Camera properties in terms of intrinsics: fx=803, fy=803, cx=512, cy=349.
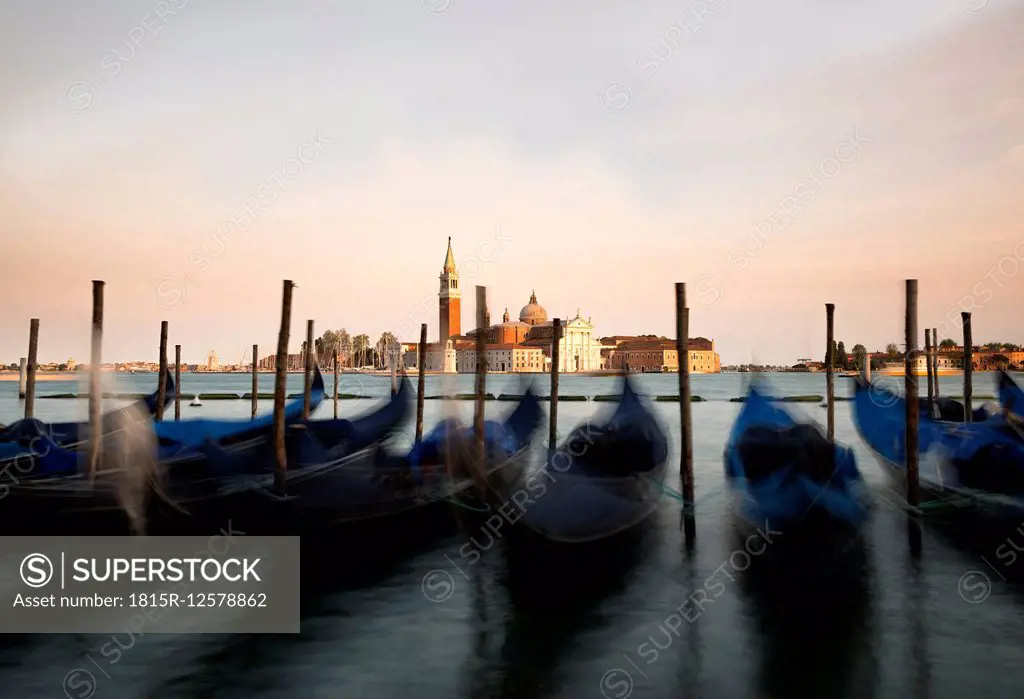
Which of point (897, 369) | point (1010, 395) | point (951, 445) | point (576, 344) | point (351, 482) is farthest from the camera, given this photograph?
point (576, 344)

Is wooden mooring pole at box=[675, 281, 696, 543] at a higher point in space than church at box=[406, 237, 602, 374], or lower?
lower

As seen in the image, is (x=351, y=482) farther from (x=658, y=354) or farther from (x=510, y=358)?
(x=658, y=354)

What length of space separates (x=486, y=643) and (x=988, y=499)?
6.17 meters

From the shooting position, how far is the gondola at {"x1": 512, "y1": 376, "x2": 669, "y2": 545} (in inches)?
276

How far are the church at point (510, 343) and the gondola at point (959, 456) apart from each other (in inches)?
3050

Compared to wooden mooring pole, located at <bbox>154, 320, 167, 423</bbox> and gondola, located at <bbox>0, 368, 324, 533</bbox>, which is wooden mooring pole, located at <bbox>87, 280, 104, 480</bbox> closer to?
gondola, located at <bbox>0, 368, 324, 533</bbox>

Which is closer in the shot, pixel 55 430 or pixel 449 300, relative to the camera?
pixel 55 430

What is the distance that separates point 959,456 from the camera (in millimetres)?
9203

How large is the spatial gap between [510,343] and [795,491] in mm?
89715

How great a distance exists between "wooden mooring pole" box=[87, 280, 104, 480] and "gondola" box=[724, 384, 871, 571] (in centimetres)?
593

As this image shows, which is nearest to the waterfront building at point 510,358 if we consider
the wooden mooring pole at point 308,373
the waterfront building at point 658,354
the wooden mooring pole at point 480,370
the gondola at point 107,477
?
the waterfront building at point 658,354

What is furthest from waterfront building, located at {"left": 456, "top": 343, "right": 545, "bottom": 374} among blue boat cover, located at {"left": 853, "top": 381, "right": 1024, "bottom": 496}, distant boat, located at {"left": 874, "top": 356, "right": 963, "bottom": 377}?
blue boat cover, located at {"left": 853, "top": 381, "right": 1024, "bottom": 496}

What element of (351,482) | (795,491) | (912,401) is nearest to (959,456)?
(912,401)

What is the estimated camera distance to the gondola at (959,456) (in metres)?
8.73
